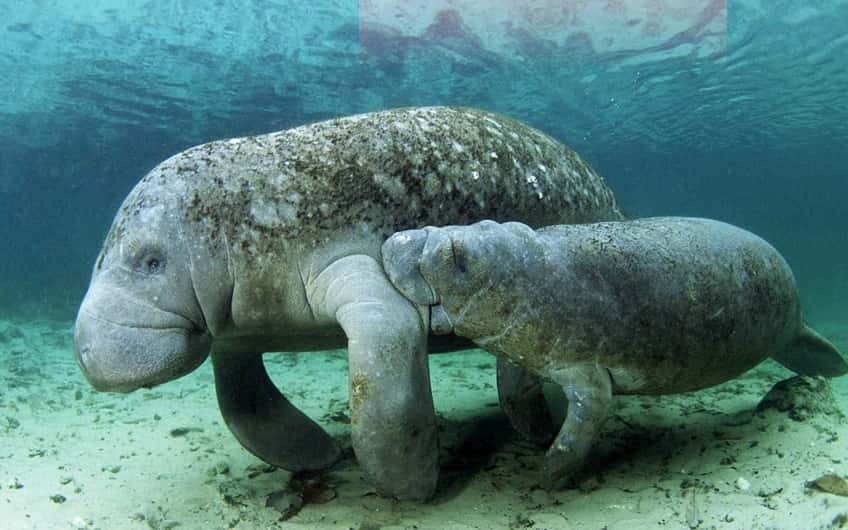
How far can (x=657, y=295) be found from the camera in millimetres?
3752

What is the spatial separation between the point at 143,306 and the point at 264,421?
1550mm

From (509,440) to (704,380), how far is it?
1.54 metres

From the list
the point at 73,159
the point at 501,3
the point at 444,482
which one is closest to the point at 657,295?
the point at 444,482

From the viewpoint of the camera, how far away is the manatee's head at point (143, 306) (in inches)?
126

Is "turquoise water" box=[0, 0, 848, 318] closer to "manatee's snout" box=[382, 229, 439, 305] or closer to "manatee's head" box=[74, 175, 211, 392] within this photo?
"manatee's snout" box=[382, 229, 439, 305]

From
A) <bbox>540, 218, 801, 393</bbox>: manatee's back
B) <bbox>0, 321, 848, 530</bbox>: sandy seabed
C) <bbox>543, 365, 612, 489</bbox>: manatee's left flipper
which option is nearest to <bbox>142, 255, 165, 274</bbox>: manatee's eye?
<bbox>0, 321, 848, 530</bbox>: sandy seabed

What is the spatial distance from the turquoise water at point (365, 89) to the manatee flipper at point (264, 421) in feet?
0.83

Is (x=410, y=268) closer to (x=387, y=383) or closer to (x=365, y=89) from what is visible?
(x=387, y=383)

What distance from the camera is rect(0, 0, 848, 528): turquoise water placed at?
17.4ft

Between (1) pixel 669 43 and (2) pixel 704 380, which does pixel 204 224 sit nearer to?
(2) pixel 704 380

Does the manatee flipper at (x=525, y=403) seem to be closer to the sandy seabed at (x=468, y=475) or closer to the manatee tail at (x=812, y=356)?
the sandy seabed at (x=468, y=475)

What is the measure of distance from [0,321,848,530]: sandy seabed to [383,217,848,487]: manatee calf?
0.45m

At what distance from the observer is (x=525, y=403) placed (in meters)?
4.59

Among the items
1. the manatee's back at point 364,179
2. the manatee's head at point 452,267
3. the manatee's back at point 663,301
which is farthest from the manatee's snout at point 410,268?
the manatee's back at point 663,301
